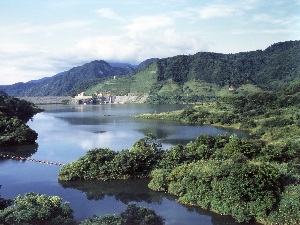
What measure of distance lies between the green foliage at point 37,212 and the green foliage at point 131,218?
193 centimetres

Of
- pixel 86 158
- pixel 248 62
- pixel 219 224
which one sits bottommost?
pixel 219 224

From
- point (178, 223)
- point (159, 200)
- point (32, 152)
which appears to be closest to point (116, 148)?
point (32, 152)

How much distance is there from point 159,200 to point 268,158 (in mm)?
9977

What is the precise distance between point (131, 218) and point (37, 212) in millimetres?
4783

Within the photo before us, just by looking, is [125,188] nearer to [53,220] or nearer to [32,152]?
[53,220]

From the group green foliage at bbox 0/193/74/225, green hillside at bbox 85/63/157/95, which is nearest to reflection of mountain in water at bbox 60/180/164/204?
green foliage at bbox 0/193/74/225

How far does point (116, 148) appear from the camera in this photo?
4156 cm

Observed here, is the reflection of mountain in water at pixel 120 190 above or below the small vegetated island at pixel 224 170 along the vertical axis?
below

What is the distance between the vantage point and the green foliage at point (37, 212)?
17891 mm

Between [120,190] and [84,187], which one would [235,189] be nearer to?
[120,190]

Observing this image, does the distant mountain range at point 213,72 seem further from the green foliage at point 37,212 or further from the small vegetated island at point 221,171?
the green foliage at point 37,212

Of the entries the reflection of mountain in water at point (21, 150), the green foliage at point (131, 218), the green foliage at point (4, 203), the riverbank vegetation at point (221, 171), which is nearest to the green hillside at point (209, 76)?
the riverbank vegetation at point (221, 171)

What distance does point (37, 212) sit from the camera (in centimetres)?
1836

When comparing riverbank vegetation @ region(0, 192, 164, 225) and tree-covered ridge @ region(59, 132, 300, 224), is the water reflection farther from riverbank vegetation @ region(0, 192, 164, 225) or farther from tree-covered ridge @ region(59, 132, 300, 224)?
riverbank vegetation @ region(0, 192, 164, 225)
